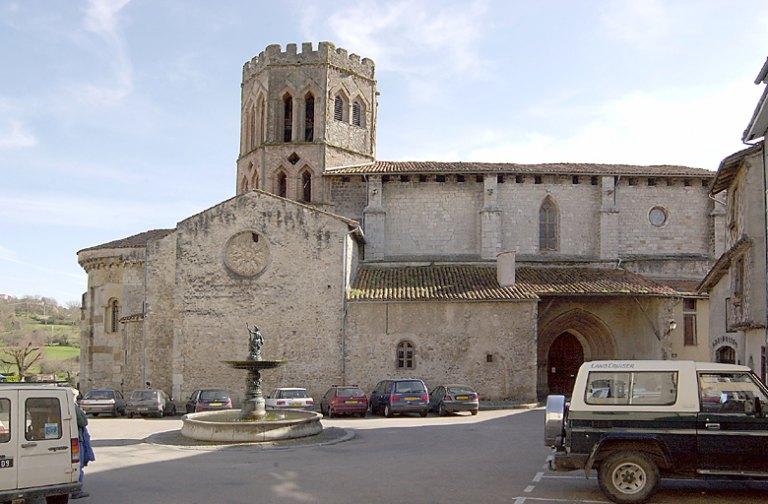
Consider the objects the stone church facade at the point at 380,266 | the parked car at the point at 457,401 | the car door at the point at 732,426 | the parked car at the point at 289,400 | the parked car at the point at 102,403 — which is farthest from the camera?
the stone church facade at the point at 380,266

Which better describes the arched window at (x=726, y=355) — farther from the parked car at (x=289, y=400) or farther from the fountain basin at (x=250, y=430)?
the fountain basin at (x=250, y=430)

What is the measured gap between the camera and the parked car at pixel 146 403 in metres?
27.4

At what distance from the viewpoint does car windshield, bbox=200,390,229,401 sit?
26.4m

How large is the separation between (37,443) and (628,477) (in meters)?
7.77

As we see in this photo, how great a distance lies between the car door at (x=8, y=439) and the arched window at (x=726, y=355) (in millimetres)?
21649

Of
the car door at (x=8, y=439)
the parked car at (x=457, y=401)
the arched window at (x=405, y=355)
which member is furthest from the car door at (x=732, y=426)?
the arched window at (x=405, y=355)

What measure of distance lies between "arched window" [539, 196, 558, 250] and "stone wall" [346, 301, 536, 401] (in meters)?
7.53

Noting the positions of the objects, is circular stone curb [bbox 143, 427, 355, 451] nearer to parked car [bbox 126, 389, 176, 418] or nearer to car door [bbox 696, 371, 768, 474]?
parked car [bbox 126, 389, 176, 418]

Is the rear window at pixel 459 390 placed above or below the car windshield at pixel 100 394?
above

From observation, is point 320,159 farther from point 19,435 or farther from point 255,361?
point 19,435

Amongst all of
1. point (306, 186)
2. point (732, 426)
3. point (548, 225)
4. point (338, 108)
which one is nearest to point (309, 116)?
point (338, 108)

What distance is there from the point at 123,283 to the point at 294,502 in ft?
90.9

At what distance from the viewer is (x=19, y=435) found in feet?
31.4

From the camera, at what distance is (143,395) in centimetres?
2775
